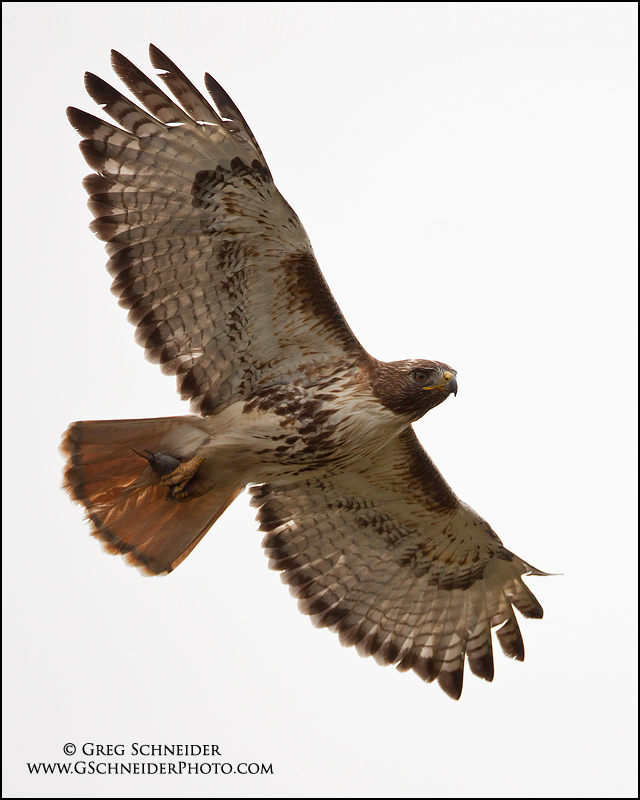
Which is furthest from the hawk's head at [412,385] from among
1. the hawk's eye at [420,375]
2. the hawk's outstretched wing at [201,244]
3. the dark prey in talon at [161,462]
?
the dark prey in talon at [161,462]

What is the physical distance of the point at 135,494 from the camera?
768cm

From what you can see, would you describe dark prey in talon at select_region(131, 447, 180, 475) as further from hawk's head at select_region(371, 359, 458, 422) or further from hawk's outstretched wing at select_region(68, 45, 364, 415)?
hawk's head at select_region(371, 359, 458, 422)

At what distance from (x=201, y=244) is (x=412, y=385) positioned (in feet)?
6.00

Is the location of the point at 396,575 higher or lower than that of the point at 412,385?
lower

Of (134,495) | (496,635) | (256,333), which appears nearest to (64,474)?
(134,495)

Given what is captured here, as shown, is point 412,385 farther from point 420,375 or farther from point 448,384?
point 448,384

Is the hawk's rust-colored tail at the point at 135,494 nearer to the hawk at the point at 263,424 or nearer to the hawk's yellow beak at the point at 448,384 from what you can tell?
the hawk at the point at 263,424

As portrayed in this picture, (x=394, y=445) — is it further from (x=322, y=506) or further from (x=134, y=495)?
(x=134, y=495)

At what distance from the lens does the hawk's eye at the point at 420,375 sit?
7.48 metres

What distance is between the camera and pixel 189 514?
7.84 metres

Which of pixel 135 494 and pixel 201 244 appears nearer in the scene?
pixel 201 244

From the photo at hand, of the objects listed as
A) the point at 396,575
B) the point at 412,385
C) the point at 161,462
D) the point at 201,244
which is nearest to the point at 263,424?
the point at 161,462

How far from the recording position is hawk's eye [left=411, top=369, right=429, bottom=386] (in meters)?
7.48

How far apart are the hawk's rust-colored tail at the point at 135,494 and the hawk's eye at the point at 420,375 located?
1648 millimetres
